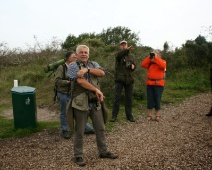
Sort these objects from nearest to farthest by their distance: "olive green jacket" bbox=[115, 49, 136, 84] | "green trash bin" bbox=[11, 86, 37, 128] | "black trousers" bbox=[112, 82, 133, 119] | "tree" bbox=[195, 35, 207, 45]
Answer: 1. "green trash bin" bbox=[11, 86, 37, 128]
2. "olive green jacket" bbox=[115, 49, 136, 84]
3. "black trousers" bbox=[112, 82, 133, 119]
4. "tree" bbox=[195, 35, 207, 45]

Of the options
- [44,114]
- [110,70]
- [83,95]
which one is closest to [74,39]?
[110,70]

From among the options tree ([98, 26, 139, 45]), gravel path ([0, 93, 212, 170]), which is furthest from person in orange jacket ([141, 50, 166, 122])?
tree ([98, 26, 139, 45])

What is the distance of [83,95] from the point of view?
458 centimetres

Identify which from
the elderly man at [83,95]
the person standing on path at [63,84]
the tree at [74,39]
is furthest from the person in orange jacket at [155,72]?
the tree at [74,39]

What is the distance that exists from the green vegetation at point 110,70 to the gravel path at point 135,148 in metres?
0.71

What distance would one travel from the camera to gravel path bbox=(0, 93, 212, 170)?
4.60m

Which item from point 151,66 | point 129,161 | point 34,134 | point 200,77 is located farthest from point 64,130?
point 200,77

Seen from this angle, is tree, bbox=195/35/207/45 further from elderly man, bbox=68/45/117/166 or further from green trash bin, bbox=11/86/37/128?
elderly man, bbox=68/45/117/166

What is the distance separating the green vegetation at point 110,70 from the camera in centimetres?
1009

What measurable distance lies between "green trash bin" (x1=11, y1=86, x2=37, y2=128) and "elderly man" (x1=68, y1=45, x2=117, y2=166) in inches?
94.3

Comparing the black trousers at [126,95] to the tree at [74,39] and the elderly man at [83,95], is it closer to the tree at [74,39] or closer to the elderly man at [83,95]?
the elderly man at [83,95]

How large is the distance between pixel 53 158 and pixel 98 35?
13653 millimetres

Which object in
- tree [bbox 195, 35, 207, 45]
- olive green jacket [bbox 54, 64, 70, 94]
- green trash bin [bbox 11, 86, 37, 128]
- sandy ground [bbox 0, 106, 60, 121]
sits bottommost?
sandy ground [bbox 0, 106, 60, 121]

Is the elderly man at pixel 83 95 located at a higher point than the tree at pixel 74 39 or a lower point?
lower
